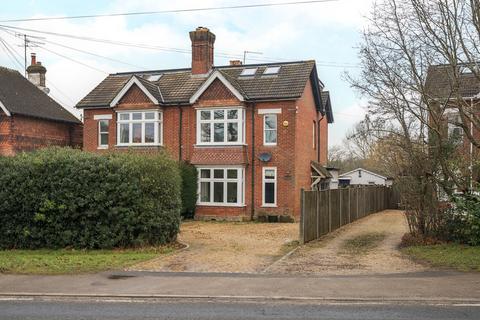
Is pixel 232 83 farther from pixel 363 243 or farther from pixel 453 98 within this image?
pixel 453 98

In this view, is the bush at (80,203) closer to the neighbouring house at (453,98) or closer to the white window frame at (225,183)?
the neighbouring house at (453,98)

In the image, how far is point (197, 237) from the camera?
18812 millimetres

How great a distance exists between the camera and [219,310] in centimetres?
844

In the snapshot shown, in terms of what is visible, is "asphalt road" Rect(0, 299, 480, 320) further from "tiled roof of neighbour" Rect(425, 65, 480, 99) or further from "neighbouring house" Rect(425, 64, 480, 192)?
"tiled roof of neighbour" Rect(425, 65, 480, 99)

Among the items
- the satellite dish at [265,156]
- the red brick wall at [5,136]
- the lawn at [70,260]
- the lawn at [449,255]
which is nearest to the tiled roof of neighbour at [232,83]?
the satellite dish at [265,156]

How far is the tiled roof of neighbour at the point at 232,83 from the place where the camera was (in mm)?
26516

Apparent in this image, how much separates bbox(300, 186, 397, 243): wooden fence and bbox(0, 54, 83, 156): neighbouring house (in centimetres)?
1362

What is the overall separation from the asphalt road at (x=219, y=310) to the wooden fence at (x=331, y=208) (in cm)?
792

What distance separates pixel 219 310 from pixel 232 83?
19.0 m

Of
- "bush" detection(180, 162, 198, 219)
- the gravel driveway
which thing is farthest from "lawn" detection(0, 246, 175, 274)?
"bush" detection(180, 162, 198, 219)

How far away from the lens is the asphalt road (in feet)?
26.1

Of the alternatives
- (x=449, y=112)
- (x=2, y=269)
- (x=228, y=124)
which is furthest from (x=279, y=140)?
(x=2, y=269)

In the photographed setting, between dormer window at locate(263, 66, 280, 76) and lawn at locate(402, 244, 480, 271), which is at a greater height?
dormer window at locate(263, 66, 280, 76)

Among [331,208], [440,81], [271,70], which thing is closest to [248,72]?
[271,70]
